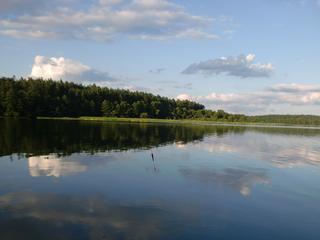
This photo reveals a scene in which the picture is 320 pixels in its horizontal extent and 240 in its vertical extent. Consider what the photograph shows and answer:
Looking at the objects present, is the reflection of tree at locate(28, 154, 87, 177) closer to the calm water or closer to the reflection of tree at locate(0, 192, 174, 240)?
the calm water

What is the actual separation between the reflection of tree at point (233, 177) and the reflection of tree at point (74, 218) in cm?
953

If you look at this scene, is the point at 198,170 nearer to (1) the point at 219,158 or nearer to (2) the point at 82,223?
(1) the point at 219,158

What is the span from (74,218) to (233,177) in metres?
16.8

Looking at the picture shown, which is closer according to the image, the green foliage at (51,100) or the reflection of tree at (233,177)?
the reflection of tree at (233,177)

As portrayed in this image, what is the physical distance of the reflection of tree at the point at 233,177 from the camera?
27.0m

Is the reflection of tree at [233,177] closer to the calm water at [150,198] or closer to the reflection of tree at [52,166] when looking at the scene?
the calm water at [150,198]

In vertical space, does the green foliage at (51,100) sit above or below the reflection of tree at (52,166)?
above

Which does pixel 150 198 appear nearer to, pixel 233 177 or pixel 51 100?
pixel 233 177

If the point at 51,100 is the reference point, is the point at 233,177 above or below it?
below

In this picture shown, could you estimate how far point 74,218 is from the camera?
16.8 meters

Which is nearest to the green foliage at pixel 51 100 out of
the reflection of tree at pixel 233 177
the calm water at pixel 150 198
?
the calm water at pixel 150 198

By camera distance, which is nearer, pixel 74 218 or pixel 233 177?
pixel 74 218

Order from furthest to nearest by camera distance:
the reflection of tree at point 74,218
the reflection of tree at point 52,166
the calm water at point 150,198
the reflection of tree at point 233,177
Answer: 1. the reflection of tree at point 52,166
2. the reflection of tree at point 233,177
3. the calm water at point 150,198
4. the reflection of tree at point 74,218

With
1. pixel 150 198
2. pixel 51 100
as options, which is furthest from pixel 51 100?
pixel 150 198
